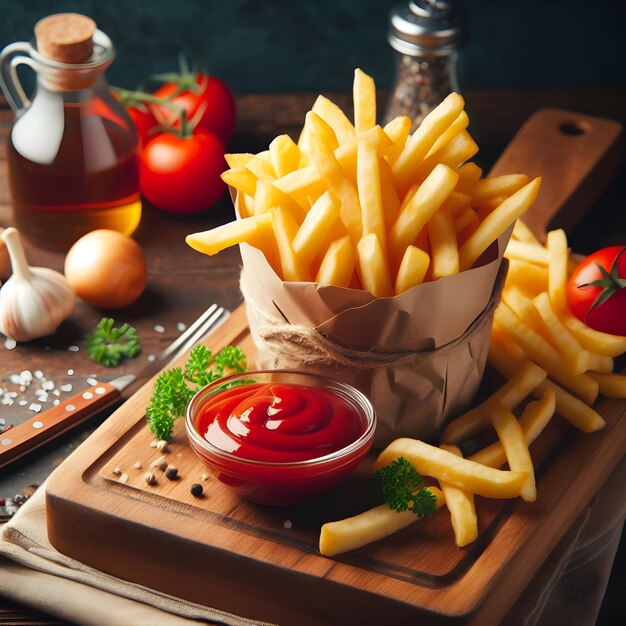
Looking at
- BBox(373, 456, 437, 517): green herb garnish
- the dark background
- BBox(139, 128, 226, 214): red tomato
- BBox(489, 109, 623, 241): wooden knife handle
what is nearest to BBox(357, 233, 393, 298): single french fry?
BBox(373, 456, 437, 517): green herb garnish

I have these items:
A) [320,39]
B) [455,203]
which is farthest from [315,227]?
[320,39]

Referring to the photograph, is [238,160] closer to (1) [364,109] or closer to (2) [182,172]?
(1) [364,109]

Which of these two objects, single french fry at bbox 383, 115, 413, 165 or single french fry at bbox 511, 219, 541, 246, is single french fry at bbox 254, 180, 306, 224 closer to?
single french fry at bbox 383, 115, 413, 165

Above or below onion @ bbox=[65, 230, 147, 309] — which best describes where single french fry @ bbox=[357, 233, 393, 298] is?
above

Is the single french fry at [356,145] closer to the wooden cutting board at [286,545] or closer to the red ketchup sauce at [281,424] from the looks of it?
the red ketchup sauce at [281,424]

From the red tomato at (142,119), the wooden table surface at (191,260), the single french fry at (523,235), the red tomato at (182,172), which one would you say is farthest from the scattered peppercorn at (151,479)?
the red tomato at (142,119)

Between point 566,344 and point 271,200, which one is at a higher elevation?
point 271,200

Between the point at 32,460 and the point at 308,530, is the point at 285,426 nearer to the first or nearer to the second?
the point at 308,530
